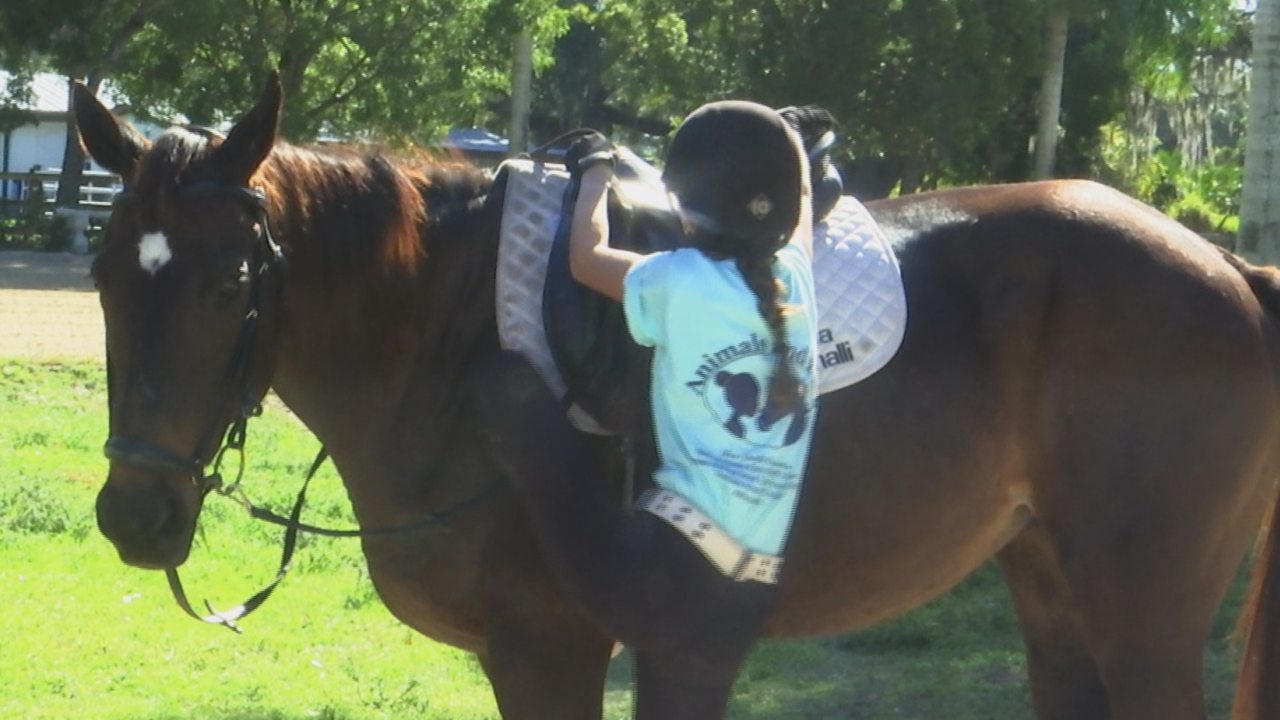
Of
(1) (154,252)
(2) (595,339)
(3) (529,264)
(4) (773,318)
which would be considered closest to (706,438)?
(4) (773,318)

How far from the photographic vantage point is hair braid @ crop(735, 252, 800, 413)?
2.71 m

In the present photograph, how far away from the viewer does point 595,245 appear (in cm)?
291

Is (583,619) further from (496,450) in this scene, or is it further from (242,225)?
(242,225)

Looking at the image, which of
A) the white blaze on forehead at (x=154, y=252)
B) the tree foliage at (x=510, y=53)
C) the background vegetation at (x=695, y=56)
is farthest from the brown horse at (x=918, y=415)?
the tree foliage at (x=510, y=53)

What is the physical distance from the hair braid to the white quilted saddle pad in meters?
0.40

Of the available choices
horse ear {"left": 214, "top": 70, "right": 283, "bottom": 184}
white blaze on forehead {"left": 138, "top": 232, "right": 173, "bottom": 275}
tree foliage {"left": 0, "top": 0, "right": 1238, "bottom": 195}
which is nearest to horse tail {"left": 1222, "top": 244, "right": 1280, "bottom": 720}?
horse ear {"left": 214, "top": 70, "right": 283, "bottom": 184}

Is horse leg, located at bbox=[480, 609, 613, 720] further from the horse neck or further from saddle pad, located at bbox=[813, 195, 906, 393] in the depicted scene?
saddle pad, located at bbox=[813, 195, 906, 393]

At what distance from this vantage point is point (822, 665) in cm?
583

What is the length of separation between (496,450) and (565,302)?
330mm

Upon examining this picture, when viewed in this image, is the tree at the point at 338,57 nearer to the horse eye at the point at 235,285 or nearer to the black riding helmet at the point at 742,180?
the horse eye at the point at 235,285

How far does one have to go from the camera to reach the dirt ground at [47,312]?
12586mm

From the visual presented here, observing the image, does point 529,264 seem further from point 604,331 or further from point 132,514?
point 132,514

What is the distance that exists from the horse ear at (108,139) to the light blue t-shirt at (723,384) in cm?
103

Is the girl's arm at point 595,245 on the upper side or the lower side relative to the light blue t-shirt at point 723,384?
upper
